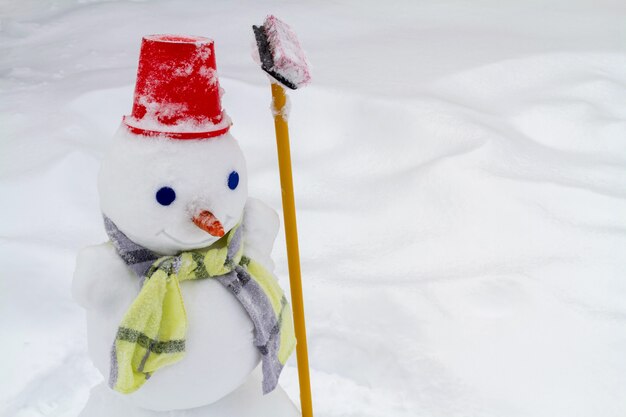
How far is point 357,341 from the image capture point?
1.18 m

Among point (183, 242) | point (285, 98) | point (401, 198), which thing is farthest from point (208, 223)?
point (401, 198)

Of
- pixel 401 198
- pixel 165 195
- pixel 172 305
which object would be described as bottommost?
pixel 401 198

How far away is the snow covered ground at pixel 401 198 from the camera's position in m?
1.13

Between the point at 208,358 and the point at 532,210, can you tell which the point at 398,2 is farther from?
the point at 208,358

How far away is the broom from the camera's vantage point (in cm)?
68

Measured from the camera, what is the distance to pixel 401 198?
5.14 ft

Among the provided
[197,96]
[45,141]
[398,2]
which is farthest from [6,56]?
[197,96]

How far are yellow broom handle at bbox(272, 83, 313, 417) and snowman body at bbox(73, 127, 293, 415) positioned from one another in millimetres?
47

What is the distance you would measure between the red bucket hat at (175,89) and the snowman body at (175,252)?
1cm

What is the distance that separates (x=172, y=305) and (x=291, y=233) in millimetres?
156

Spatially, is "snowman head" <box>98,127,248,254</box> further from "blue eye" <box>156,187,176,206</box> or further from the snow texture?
the snow texture

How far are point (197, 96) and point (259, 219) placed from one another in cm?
20

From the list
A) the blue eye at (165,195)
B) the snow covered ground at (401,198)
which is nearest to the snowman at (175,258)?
the blue eye at (165,195)

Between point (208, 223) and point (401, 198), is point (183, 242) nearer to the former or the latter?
point (208, 223)
